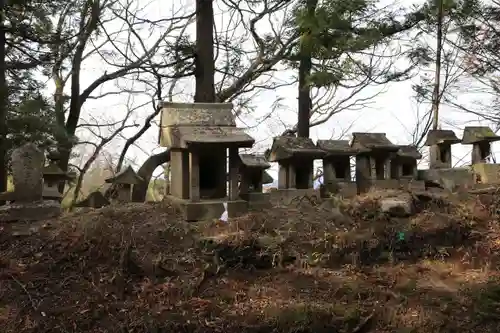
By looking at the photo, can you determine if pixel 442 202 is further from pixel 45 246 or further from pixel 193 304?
pixel 45 246

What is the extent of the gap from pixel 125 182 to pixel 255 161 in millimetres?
1828

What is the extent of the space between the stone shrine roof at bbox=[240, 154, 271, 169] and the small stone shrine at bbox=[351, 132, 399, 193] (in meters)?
1.52

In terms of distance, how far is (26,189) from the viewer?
516cm

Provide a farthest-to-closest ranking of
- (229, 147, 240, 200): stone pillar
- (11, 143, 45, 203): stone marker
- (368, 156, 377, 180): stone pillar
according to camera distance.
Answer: (368, 156, 377, 180): stone pillar, (229, 147, 240, 200): stone pillar, (11, 143, 45, 203): stone marker

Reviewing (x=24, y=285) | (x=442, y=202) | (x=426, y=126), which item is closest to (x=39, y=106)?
(x=24, y=285)

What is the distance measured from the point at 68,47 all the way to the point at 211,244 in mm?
6304

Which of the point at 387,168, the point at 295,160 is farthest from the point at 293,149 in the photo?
the point at 387,168

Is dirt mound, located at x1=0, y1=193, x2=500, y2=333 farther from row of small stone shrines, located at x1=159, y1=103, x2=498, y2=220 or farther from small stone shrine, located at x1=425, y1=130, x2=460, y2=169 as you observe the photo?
small stone shrine, located at x1=425, y1=130, x2=460, y2=169

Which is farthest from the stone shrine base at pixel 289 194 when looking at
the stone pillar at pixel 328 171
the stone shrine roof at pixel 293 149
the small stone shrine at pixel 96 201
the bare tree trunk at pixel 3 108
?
the bare tree trunk at pixel 3 108

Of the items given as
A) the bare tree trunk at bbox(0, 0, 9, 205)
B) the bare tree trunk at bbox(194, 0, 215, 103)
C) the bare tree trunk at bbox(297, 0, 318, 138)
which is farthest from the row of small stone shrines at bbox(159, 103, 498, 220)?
the bare tree trunk at bbox(194, 0, 215, 103)

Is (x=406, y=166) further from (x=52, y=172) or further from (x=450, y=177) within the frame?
(x=52, y=172)

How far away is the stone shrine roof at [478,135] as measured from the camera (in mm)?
7957

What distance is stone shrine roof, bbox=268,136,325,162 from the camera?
6344 millimetres

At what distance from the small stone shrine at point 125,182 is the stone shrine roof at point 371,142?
10.9 feet
